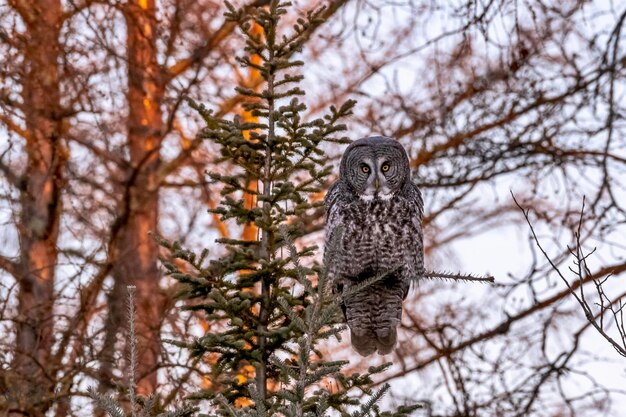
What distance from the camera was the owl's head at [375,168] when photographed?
19.0 ft

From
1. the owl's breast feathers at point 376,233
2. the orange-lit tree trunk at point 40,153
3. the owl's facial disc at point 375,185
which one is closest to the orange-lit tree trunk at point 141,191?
the orange-lit tree trunk at point 40,153

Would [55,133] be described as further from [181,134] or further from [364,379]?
[364,379]

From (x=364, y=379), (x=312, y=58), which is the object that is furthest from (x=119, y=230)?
(x=364, y=379)

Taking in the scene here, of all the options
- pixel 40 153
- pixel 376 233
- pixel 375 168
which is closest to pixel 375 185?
pixel 375 168

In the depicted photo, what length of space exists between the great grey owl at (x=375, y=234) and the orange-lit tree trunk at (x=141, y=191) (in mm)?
2872

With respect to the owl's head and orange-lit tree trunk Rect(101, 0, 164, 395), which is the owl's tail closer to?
the owl's head

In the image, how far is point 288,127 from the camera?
18.8 feet

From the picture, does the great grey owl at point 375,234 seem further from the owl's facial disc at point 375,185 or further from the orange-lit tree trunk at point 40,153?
the orange-lit tree trunk at point 40,153

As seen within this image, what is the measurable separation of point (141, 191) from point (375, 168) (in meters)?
5.01

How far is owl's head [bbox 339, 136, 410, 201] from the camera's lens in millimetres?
5781

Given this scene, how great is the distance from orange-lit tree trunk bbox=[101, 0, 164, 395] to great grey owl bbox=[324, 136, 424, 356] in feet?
9.42

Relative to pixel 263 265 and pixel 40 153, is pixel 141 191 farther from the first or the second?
pixel 263 265

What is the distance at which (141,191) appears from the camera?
10.4 meters

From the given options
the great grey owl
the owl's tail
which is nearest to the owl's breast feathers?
the great grey owl
